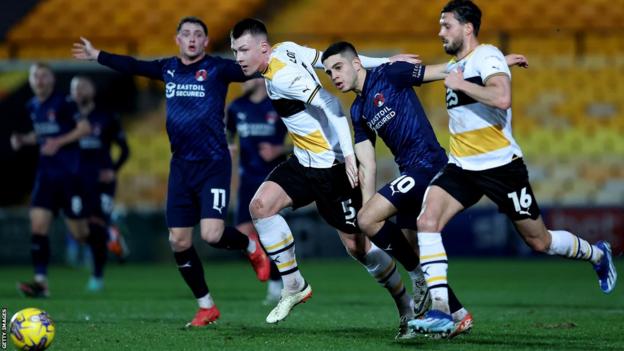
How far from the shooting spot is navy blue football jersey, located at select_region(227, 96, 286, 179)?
12.6m

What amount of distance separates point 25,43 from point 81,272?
18.6 ft

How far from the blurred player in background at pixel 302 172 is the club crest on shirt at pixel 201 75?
0.54 meters

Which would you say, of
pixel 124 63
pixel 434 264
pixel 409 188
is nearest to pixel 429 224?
pixel 434 264

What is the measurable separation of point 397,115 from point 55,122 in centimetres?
651

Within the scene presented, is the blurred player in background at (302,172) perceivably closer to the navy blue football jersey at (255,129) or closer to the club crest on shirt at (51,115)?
the navy blue football jersey at (255,129)

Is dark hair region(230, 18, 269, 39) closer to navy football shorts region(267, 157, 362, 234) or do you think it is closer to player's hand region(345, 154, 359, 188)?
navy football shorts region(267, 157, 362, 234)

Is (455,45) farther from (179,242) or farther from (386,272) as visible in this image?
(179,242)

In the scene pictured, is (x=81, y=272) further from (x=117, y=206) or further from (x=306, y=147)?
(x=306, y=147)

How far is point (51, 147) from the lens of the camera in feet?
43.9

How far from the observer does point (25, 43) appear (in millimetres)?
21438

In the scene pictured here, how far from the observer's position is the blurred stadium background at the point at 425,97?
1906 centimetres

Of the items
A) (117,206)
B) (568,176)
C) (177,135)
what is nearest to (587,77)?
(568,176)

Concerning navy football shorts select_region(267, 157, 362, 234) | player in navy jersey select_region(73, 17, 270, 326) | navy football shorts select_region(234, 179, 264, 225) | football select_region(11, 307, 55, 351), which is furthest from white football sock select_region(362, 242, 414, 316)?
navy football shorts select_region(234, 179, 264, 225)

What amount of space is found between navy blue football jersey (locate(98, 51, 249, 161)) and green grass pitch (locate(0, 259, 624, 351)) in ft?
4.88
